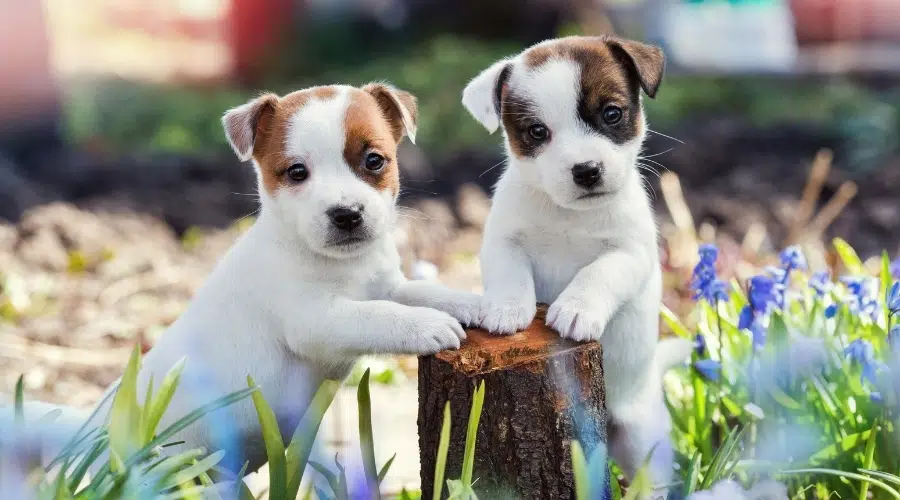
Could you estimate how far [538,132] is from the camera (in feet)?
11.9

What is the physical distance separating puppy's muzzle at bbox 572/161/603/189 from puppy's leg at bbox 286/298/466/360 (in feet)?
2.11

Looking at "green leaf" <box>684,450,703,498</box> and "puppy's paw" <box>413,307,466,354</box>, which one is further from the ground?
"puppy's paw" <box>413,307,466,354</box>

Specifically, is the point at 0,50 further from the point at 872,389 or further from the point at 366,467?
the point at 872,389

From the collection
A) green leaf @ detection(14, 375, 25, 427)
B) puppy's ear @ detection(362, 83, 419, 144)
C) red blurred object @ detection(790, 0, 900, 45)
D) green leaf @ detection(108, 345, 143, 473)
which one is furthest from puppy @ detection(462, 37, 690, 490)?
red blurred object @ detection(790, 0, 900, 45)

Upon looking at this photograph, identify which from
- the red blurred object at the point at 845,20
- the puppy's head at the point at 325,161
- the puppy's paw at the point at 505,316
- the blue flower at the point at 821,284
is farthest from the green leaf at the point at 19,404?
the red blurred object at the point at 845,20

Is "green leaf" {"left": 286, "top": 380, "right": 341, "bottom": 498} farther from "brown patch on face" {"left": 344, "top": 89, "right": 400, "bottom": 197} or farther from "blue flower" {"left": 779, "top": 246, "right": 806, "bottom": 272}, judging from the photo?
"blue flower" {"left": 779, "top": 246, "right": 806, "bottom": 272}

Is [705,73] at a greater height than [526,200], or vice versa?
[526,200]

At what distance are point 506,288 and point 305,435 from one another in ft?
2.77

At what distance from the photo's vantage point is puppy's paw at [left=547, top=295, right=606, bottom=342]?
3.32 meters

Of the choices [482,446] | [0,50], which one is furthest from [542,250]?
[0,50]

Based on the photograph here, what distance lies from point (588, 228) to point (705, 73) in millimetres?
10255

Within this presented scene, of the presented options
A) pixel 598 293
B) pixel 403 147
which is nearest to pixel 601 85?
pixel 598 293

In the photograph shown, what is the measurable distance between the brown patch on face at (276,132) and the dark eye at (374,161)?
258 mm

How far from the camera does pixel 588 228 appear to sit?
3.78 metres
